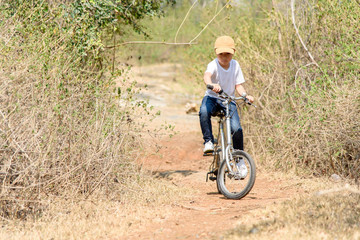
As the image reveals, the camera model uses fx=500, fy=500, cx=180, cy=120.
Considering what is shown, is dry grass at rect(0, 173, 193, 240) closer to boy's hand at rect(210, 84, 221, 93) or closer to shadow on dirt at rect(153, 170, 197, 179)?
boy's hand at rect(210, 84, 221, 93)

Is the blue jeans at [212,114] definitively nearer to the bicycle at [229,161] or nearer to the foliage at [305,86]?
the bicycle at [229,161]

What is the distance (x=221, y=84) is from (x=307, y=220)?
8.23ft

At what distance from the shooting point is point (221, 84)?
651 centimetres

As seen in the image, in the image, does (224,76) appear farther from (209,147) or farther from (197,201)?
(197,201)

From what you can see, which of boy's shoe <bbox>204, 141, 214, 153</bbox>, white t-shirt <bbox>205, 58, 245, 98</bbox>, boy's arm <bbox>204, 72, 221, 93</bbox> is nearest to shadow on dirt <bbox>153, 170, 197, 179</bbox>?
boy's shoe <bbox>204, 141, 214, 153</bbox>

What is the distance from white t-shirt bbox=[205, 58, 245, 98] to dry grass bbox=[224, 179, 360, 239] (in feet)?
5.81

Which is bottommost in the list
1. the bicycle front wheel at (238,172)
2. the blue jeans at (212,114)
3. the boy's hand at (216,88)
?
the bicycle front wheel at (238,172)

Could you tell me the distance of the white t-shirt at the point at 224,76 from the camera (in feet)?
21.2

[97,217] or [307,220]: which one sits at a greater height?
[97,217]

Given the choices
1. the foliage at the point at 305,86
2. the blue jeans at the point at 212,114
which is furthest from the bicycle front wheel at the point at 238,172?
the foliage at the point at 305,86

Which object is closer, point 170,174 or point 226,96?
point 226,96

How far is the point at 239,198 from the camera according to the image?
595 cm

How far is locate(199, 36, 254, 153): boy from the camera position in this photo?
20.9 feet

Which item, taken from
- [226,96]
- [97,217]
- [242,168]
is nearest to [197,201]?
[242,168]
